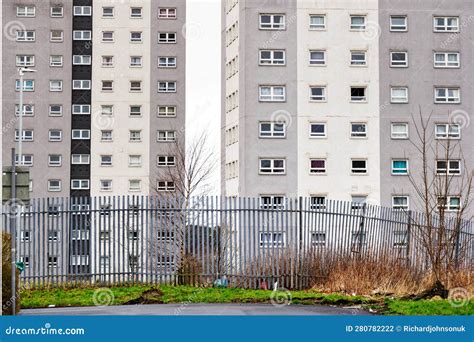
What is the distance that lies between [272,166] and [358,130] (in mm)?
7030

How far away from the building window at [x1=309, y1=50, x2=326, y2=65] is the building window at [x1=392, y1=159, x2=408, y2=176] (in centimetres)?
883

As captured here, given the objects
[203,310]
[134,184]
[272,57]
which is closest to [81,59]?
[134,184]

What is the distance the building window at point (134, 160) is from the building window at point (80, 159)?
3.55 m

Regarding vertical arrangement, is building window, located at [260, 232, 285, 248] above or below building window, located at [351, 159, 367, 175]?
below

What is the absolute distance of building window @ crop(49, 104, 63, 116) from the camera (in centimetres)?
8712

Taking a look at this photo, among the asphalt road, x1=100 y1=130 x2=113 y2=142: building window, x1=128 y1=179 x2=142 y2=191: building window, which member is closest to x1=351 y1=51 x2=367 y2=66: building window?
x1=128 y1=179 x2=142 y2=191: building window

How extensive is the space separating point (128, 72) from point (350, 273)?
6592cm

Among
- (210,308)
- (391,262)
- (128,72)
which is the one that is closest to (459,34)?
(128,72)

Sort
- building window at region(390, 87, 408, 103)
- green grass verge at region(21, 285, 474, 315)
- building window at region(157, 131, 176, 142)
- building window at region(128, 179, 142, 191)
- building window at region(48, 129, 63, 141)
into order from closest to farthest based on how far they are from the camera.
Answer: green grass verge at region(21, 285, 474, 315) < building window at region(390, 87, 408, 103) < building window at region(48, 129, 63, 141) < building window at region(128, 179, 142, 191) < building window at region(157, 131, 176, 142)

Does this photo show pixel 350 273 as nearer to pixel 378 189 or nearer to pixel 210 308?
pixel 210 308

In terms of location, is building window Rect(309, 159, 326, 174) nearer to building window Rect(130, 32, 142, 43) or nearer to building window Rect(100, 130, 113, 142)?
building window Rect(100, 130, 113, 142)

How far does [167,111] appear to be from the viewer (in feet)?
293

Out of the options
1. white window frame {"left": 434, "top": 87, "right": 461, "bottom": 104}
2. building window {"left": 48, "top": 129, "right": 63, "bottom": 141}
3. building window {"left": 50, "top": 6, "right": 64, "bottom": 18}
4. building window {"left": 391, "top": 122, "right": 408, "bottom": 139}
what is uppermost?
building window {"left": 50, "top": 6, "right": 64, "bottom": 18}

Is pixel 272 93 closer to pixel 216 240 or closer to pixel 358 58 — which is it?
pixel 358 58
